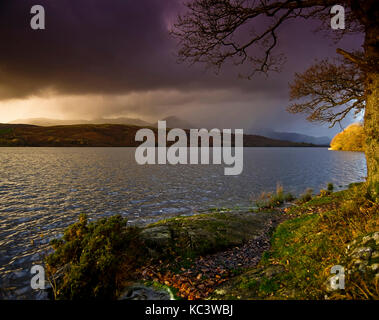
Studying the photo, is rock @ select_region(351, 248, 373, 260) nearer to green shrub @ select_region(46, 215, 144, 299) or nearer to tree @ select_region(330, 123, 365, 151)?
green shrub @ select_region(46, 215, 144, 299)

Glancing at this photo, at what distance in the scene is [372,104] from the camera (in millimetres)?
7668

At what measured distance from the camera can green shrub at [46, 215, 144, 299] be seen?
6.05m

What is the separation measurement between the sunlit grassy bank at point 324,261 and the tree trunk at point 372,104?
2.40 ft

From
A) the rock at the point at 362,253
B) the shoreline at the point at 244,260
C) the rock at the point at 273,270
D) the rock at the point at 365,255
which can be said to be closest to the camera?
the rock at the point at 365,255

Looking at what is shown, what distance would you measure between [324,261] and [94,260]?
282 inches

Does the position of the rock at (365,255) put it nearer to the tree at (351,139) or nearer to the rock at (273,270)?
the rock at (273,270)

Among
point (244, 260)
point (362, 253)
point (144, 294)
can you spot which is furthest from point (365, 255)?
point (144, 294)

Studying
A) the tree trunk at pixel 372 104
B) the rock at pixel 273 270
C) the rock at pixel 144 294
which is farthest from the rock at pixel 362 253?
the rock at pixel 144 294

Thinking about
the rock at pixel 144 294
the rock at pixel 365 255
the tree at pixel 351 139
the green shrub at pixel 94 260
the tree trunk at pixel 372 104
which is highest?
the tree at pixel 351 139

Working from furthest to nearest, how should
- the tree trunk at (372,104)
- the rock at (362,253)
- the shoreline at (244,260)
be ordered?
the tree trunk at (372,104) → the shoreline at (244,260) → the rock at (362,253)

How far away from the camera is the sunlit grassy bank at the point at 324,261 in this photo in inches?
169

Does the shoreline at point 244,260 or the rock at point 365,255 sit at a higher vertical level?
the rock at point 365,255
